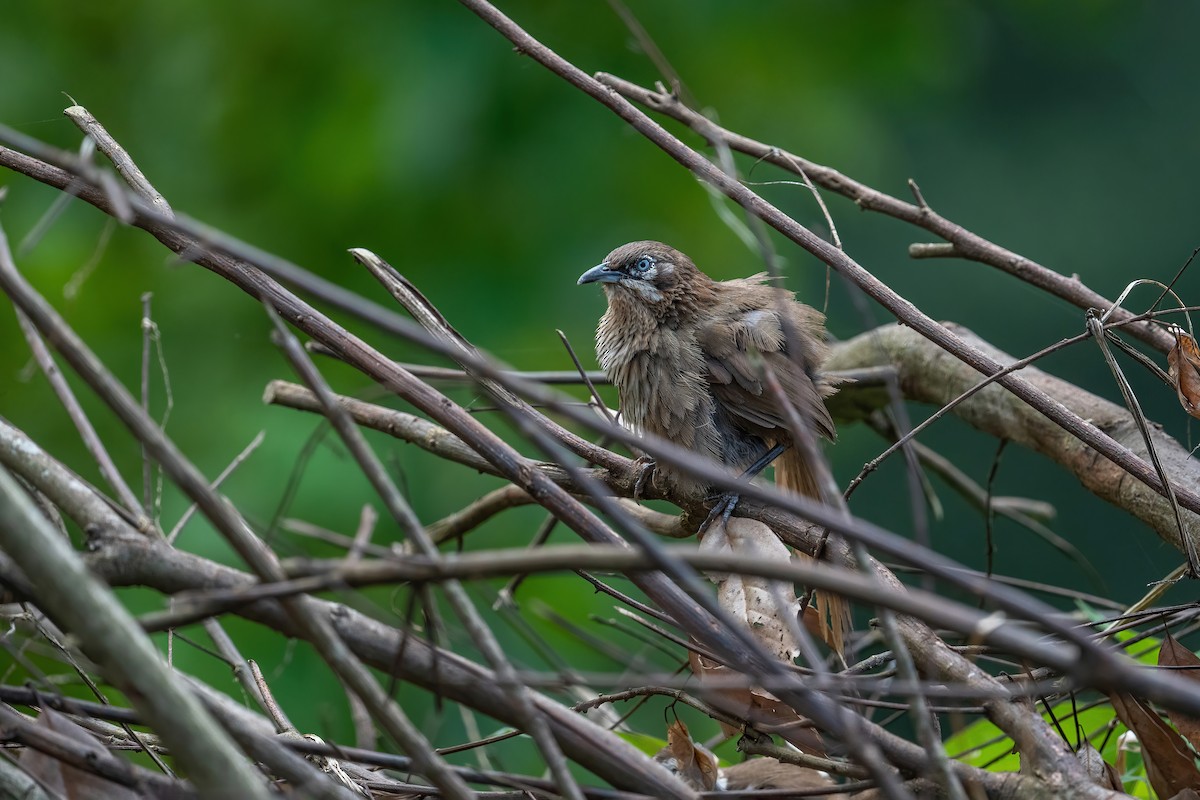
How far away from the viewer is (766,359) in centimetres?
310

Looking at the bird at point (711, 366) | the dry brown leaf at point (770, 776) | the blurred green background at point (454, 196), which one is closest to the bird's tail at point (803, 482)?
the bird at point (711, 366)

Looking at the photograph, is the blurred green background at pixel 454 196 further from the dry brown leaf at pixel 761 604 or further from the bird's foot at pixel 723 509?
the dry brown leaf at pixel 761 604

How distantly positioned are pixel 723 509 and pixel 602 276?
4.12 ft

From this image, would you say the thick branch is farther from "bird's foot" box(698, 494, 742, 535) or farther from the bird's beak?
the bird's beak

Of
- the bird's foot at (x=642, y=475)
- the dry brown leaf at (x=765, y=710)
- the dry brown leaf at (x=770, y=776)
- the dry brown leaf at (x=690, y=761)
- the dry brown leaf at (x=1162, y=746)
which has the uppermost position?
the bird's foot at (x=642, y=475)

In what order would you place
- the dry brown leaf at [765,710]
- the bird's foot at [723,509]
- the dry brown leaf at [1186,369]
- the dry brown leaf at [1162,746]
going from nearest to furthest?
1. the dry brown leaf at [765,710]
2. the dry brown leaf at [1162,746]
3. the dry brown leaf at [1186,369]
4. the bird's foot at [723,509]

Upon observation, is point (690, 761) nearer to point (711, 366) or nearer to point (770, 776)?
point (770, 776)

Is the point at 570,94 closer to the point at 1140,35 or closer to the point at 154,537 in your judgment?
the point at 1140,35

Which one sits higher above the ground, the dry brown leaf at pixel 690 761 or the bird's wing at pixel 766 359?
the bird's wing at pixel 766 359

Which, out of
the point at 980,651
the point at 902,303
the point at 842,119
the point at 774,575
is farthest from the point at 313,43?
the point at 774,575

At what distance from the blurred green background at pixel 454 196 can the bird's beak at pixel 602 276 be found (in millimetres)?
1824

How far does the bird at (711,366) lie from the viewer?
312 centimetres

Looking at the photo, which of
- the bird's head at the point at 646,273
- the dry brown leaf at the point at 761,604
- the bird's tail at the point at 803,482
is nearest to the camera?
the dry brown leaf at the point at 761,604

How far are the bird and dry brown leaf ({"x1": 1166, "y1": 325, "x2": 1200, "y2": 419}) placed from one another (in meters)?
0.92
